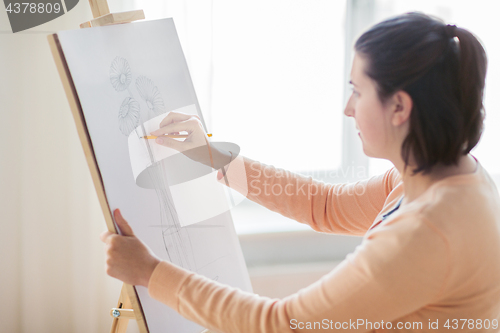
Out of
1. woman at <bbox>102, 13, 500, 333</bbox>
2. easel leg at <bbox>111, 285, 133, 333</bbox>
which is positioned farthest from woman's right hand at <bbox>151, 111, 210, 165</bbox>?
easel leg at <bbox>111, 285, 133, 333</bbox>

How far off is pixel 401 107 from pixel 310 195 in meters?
0.51

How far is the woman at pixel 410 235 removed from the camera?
667 mm

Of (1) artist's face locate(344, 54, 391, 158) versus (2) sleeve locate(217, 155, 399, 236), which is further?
(2) sleeve locate(217, 155, 399, 236)

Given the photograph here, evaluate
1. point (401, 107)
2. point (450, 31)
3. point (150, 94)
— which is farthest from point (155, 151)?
point (450, 31)

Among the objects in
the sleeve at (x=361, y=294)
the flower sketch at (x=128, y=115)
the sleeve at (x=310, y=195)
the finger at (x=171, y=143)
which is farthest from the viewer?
the sleeve at (x=310, y=195)

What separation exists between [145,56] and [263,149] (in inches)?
32.9

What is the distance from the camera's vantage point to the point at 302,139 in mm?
1782

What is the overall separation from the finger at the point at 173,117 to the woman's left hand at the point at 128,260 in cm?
33

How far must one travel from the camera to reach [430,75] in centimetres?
70

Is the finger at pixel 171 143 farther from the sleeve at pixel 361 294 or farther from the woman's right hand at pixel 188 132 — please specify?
the sleeve at pixel 361 294

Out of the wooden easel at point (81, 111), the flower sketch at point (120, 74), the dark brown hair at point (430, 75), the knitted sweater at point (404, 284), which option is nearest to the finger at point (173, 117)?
the flower sketch at point (120, 74)

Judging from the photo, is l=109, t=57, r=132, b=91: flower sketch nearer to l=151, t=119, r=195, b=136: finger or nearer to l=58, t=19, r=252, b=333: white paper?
l=58, t=19, r=252, b=333: white paper

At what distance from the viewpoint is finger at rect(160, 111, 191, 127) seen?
3.34 feet

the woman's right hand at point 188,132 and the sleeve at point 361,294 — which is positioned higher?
the woman's right hand at point 188,132
